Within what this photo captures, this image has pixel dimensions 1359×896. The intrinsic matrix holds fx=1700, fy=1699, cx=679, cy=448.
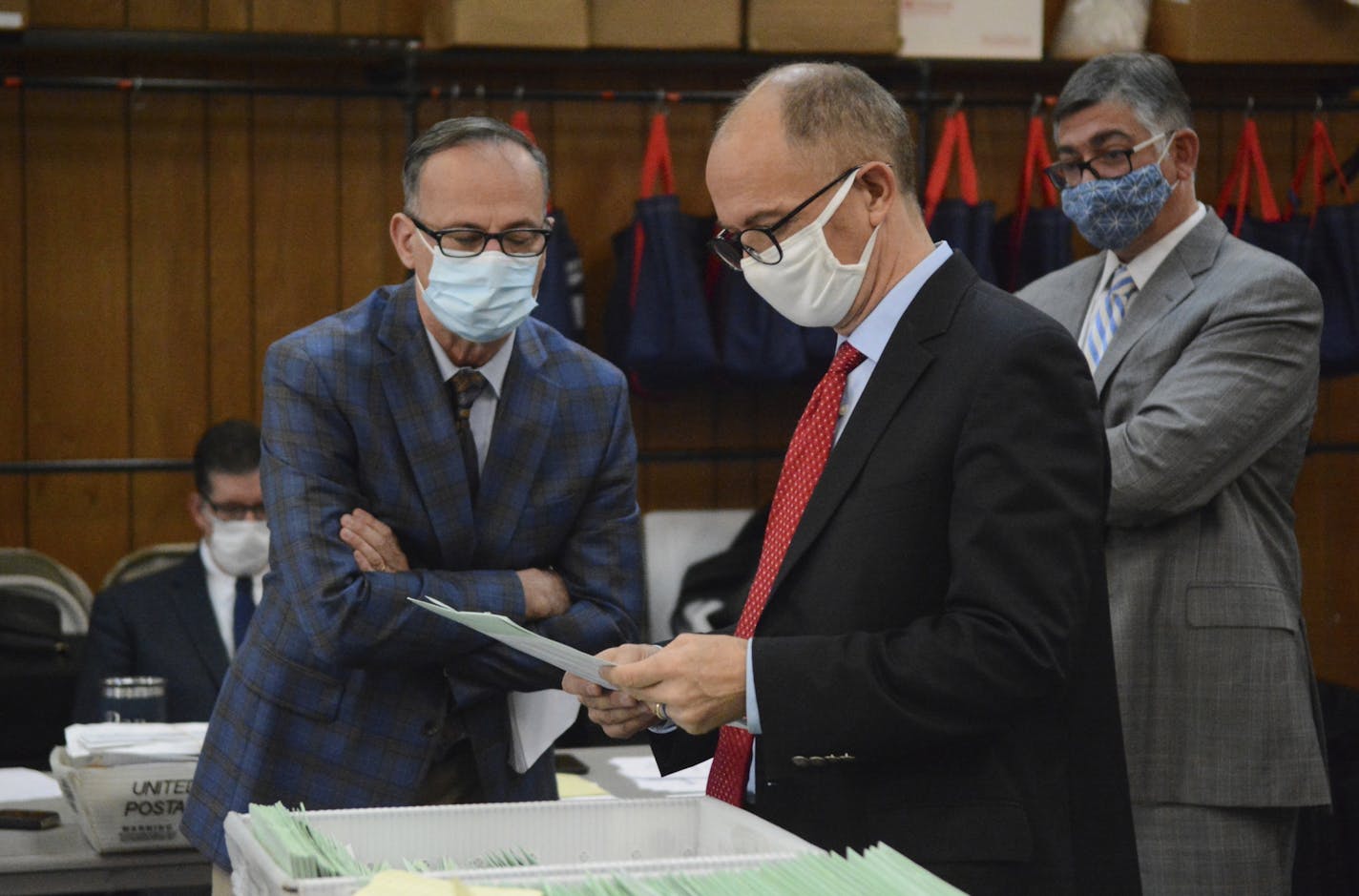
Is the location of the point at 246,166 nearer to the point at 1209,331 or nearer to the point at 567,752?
the point at 567,752

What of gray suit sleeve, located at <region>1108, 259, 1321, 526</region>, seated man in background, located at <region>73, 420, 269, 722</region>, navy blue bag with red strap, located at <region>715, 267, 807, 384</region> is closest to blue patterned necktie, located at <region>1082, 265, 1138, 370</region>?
gray suit sleeve, located at <region>1108, 259, 1321, 526</region>

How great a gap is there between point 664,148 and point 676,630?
1.40m

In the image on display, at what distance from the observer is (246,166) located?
5141 mm

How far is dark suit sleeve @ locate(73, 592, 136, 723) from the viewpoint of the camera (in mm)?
3736

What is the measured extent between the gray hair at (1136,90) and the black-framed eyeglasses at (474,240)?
1.04 m

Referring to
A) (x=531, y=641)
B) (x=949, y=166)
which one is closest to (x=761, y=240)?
(x=531, y=641)

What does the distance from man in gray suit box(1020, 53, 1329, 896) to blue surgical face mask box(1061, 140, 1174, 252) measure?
9cm

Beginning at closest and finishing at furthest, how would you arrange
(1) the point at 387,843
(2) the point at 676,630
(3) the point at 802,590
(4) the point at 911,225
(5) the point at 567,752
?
(1) the point at 387,843, (3) the point at 802,590, (4) the point at 911,225, (5) the point at 567,752, (2) the point at 676,630

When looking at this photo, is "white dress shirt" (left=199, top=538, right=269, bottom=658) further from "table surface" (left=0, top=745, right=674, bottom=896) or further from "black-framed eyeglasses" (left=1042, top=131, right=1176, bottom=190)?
"black-framed eyeglasses" (left=1042, top=131, right=1176, bottom=190)

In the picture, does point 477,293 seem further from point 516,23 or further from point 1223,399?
point 516,23

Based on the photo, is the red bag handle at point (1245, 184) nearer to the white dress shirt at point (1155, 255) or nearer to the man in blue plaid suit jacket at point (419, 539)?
the white dress shirt at point (1155, 255)

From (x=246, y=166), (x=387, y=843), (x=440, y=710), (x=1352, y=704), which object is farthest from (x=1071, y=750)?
(x=246, y=166)

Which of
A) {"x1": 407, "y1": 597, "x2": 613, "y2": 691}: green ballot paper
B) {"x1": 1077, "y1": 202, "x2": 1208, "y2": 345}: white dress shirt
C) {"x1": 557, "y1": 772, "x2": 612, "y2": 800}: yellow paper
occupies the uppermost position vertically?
{"x1": 1077, "y1": 202, "x2": 1208, "y2": 345}: white dress shirt

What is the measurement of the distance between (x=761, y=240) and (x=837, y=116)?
0.16m
